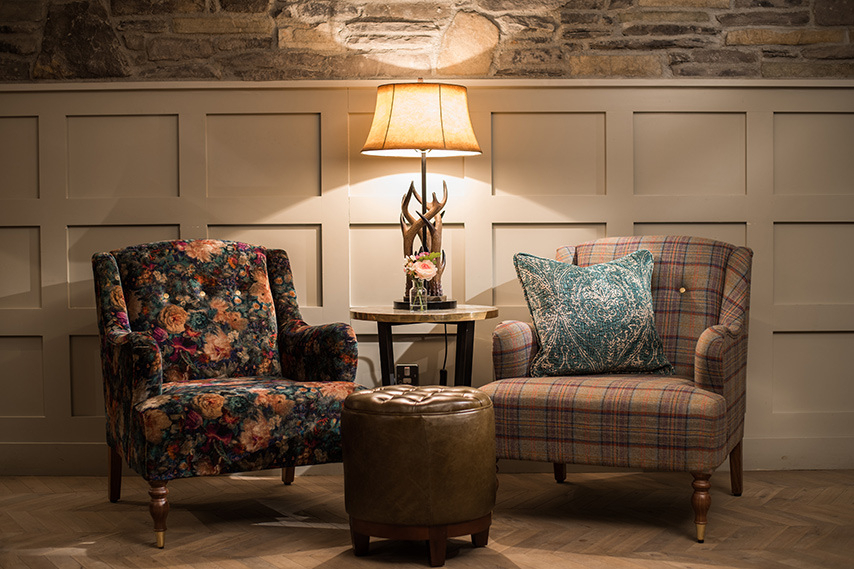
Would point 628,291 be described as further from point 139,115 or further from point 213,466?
point 139,115

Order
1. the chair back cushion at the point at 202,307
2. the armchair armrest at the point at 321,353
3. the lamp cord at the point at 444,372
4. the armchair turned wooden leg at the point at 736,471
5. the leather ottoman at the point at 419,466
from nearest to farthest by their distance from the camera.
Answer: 1. the leather ottoman at the point at 419,466
2. the armchair armrest at the point at 321,353
3. the chair back cushion at the point at 202,307
4. the armchair turned wooden leg at the point at 736,471
5. the lamp cord at the point at 444,372

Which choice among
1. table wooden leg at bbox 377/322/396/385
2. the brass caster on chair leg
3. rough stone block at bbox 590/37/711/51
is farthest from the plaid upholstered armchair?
rough stone block at bbox 590/37/711/51

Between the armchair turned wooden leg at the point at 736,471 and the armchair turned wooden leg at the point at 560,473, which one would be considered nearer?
the armchair turned wooden leg at the point at 736,471

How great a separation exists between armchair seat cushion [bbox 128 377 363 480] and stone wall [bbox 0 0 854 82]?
1.50m

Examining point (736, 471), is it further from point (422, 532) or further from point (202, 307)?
point (202, 307)

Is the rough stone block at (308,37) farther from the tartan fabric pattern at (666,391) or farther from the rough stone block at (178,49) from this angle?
the tartan fabric pattern at (666,391)

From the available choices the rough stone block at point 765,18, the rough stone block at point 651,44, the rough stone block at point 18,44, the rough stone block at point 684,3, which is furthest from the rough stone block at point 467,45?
the rough stone block at point 18,44

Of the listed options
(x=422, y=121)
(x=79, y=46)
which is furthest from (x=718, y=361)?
(x=79, y=46)

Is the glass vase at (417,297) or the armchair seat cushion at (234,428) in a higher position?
the glass vase at (417,297)

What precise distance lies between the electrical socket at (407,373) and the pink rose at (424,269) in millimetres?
556

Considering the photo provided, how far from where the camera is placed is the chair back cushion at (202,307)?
9.45 feet

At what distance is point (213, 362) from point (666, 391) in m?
1.53

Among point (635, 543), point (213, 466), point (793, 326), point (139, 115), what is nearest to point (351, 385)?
point (213, 466)

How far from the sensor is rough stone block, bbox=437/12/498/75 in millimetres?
3416
